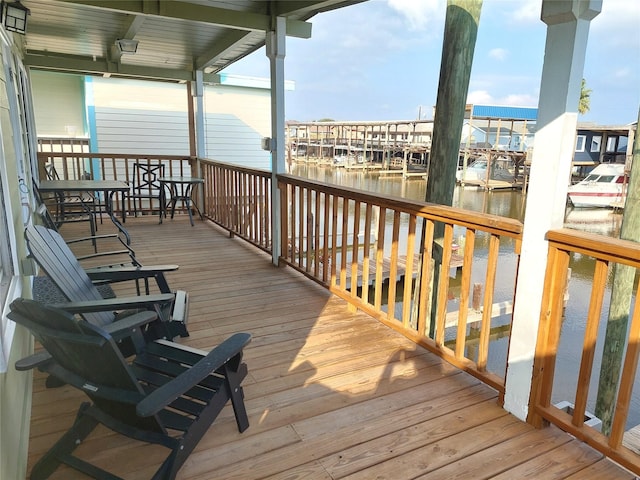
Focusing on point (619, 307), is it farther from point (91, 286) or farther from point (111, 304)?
point (91, 286)

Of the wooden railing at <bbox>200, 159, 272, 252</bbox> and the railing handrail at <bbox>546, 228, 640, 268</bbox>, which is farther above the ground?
the railing handrail at <bbox>546, 228, 640, 268</bbox>

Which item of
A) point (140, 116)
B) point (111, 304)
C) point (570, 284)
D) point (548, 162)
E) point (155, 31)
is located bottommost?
point (570, 284)

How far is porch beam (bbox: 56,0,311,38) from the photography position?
13.5ft

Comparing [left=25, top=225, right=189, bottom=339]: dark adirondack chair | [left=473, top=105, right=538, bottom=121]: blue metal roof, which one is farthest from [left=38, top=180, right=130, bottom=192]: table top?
[left=473, top=105, right=538, bottom=121]: blue metal roof

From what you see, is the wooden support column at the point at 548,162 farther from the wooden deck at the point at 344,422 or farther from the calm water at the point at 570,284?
the calm water at the point at 570,284

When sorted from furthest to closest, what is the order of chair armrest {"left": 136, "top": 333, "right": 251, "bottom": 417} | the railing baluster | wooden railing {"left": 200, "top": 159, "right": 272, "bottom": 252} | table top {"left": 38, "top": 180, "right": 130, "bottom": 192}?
1. table top {"left": 38, "top": 180, "right": 130, "bottom": 192}
2. wooden railing {"left": 200, "top": 159, "right": 272, "bottom": 252}
3. the railing baluster
4. chair armrest {"left": 136, "top": 333, "right": 251, "bottom": 417}

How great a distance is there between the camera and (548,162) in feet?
5.85

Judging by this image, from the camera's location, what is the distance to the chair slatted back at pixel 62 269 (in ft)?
7.04

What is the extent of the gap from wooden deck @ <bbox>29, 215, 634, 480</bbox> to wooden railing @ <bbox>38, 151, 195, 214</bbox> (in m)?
4.62

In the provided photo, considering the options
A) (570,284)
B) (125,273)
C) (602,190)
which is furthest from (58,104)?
(602,190)

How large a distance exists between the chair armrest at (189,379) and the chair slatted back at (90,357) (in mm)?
115

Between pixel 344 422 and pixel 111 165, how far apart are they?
30.1 ft

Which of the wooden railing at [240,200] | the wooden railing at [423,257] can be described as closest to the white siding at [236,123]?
the wooden railing at [240,200]

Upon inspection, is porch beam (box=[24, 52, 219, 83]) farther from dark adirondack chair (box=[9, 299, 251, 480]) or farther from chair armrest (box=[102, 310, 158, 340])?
dark adirondack chair (box=[9, 299, 251, 480])
